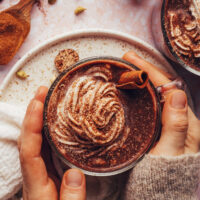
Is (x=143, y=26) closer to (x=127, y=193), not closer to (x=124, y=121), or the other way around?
(x=124, y=121)

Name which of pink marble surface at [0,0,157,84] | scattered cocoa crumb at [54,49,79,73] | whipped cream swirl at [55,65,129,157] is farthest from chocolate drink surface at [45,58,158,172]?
pink marble surface at [0,0,157,84]

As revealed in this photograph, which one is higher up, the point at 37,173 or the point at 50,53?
the point at 50,53

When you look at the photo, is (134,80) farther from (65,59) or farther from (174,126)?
(65,59)

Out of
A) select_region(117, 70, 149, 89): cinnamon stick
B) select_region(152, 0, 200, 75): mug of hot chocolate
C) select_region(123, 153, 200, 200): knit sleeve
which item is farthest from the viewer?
select_region(152, 0, 200, 75): mug of hot chocolate

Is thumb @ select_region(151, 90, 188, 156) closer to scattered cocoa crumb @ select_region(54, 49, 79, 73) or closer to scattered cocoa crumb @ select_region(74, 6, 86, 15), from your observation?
scattered cocoa crumb @ select_region(54, 49, 79, 73)

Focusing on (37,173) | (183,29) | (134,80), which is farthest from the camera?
(183,29)

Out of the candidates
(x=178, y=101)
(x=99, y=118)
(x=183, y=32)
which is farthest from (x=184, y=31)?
(x=99, y=118)
